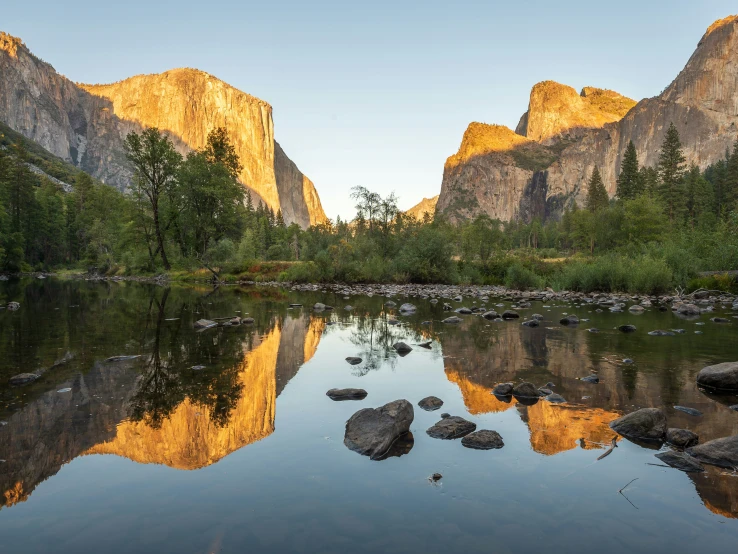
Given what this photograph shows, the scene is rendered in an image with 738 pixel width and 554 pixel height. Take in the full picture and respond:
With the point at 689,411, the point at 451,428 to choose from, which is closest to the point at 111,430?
the point at 451,428

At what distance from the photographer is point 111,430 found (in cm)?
550

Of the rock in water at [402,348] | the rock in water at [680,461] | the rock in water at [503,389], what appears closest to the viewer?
the rock in water at [680,461]

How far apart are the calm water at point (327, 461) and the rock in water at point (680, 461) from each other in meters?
0.15

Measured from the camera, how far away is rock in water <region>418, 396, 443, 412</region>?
6.57 m

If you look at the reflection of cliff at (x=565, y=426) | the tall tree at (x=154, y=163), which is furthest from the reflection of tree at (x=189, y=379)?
the tall tree at (x=154, y=163)

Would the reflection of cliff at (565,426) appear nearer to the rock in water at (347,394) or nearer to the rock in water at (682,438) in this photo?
the rock in water at (682,438)

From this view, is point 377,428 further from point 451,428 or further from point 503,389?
point 503,389

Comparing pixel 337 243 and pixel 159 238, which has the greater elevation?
pixel 159 238

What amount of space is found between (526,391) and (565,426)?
1311 mm

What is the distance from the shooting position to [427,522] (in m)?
3.57

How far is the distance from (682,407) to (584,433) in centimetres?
202

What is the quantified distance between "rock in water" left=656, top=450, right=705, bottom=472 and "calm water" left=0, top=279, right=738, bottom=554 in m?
0.15

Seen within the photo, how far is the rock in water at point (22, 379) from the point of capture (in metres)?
7.27

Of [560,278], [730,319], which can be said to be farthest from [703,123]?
[730,319]
